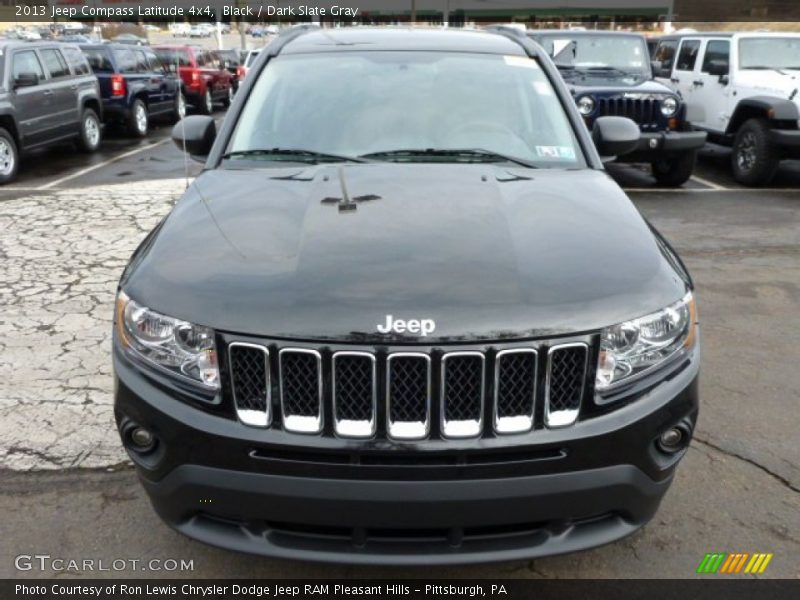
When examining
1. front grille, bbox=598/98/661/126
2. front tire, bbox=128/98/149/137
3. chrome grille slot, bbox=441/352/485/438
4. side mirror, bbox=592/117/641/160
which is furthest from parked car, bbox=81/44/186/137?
chrome grille slot, bbox=441/352/485/438

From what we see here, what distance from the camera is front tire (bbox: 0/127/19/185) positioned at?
32.5 ft

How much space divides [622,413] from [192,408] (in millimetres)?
1282

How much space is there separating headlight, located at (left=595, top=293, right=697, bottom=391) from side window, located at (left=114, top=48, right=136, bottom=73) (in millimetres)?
14330

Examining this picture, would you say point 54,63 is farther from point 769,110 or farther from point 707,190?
point 769,110

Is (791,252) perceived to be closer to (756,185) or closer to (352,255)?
(756,185)

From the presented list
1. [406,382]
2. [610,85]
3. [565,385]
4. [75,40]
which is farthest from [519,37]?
[75,40]

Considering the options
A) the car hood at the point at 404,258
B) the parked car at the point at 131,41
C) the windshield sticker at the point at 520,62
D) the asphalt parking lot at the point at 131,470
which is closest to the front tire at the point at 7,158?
the asphalt parking lot at the point at 131,470

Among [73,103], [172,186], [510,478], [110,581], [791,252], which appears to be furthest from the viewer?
[73,103]

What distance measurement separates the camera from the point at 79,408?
3.89m

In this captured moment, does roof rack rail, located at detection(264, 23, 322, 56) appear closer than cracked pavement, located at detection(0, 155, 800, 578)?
No

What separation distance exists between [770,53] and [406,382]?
10305 mm

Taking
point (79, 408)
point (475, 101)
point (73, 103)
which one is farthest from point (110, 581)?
point (73, 103)

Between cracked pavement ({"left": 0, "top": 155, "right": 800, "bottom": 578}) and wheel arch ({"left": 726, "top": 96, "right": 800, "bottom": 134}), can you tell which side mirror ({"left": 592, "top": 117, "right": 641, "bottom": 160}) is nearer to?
cracked pavement ({"left": 0, "top": 155, "right": 800, "bottom": 578})

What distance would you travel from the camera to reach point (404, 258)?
2396mm
